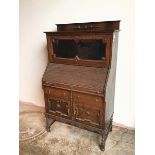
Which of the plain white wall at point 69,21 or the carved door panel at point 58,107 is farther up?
the plain white wall at point 69,21

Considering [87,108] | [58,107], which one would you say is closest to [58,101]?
[58,107]

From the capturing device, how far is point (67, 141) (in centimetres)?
233

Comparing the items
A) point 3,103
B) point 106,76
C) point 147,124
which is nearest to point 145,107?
point 147,124

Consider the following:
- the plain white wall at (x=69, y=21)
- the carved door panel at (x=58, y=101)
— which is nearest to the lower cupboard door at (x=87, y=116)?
the carved door panel at (x=58, y=101)

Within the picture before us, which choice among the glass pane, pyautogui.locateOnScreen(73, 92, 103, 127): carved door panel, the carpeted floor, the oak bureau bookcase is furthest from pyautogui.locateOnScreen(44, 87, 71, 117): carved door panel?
the glass pane

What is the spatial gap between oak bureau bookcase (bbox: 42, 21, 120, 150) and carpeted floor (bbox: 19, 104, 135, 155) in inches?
5.0

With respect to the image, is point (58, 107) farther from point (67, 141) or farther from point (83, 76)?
point (83, 76)

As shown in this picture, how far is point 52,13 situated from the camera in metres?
2.90

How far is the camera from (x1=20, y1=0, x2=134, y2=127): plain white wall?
2398mm

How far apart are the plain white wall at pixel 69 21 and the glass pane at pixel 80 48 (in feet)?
1.33

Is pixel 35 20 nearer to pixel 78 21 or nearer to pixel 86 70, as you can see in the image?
pixel 78 21

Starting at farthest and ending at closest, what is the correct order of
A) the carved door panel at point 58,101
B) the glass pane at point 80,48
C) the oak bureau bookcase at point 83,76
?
the carved door panel at point 58,101 → the glass pane at point 80,48 → the oak bureau bookcase at point 83,76

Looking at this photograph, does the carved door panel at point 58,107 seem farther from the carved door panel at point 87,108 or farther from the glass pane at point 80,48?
the glass pane at point 80,48

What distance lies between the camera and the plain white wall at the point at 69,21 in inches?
94.4
